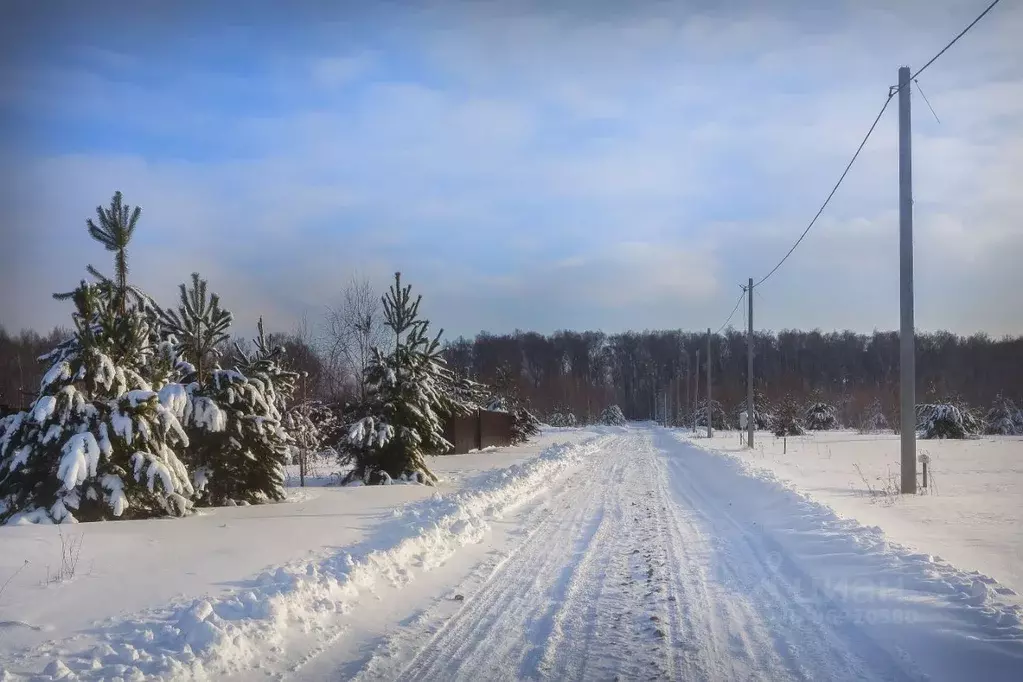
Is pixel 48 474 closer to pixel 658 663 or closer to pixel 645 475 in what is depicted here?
pixel 658 663

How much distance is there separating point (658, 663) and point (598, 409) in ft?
350

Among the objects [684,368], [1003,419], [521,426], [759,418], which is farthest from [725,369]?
[521,426]

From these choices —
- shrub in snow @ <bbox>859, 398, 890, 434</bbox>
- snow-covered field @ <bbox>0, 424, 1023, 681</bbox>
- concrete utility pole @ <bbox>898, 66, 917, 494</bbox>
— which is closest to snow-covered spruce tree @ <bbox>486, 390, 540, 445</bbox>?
concrete utility pole @ <bbox>898, 66, 917, 494</bbox>

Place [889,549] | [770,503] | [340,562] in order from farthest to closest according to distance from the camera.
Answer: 1. [770,503]
2. [889,549]
3. [340,562]

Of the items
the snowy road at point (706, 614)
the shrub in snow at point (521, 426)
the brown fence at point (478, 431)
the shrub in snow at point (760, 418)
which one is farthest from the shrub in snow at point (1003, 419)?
the snowy road at point (706, 614)

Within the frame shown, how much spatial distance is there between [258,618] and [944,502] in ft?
44.1

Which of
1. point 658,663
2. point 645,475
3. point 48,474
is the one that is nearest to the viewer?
point 658,663

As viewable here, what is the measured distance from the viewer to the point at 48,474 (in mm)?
10516

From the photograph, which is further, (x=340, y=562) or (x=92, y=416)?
(x=92, y=416)

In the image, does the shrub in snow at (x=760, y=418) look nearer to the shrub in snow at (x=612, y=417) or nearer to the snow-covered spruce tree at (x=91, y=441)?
the shrub in snow at (x=612, y=417)

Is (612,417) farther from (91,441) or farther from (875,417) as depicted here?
(91,441)

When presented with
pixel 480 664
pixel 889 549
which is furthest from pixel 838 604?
pixel 480 664

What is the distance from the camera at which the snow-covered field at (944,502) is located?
9188mm

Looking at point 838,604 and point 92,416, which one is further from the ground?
point 92,416
